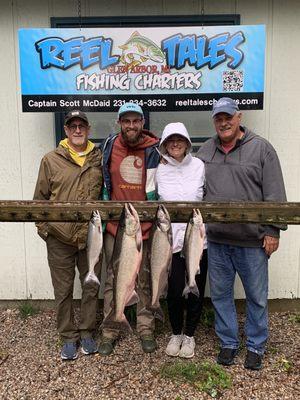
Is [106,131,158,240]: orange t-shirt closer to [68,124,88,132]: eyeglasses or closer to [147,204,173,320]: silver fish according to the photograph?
[68,124,88,132]: eyeglasses

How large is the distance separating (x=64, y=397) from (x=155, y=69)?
309 cm

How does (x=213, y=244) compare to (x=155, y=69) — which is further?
(x=155, y=69)

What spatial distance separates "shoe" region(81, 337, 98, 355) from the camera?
13.5ft

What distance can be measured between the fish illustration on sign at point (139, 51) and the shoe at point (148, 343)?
2692 mm

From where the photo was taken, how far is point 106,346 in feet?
13.6

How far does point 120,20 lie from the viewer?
14.8 ft

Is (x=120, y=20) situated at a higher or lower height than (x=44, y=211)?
higher

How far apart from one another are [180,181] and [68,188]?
97 cm

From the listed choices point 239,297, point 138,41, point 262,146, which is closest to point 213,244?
point 262,146

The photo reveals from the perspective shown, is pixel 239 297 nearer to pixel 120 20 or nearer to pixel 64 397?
pixel 64 397

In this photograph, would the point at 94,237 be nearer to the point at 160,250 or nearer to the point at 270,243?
the point at 160,250

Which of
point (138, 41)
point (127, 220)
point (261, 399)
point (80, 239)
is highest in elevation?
point (138, 41)

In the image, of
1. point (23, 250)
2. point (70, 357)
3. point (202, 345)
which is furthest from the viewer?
point (23, 250)

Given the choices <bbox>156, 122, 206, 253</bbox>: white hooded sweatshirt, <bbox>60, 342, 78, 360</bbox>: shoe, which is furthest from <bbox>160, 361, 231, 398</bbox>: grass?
<bbox>156, 122, 206, 253</bbox>: white hooded sweatshirt
